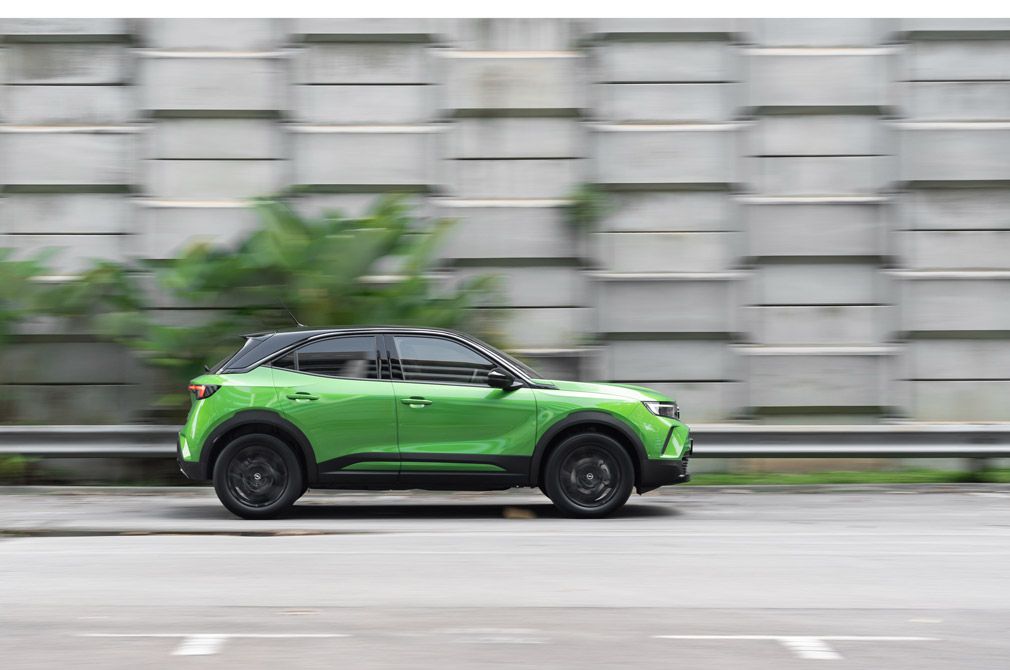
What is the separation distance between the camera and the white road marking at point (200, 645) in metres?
5.34

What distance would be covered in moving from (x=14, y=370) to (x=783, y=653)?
11.4 m

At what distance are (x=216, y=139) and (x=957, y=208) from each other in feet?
29.5

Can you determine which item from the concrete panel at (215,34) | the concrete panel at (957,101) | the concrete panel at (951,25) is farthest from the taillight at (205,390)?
the concrete panel at (951,25)

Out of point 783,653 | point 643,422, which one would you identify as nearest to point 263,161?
point 643,422

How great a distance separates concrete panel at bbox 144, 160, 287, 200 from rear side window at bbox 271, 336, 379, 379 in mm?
4831

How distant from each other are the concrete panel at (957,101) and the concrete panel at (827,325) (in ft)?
8.02

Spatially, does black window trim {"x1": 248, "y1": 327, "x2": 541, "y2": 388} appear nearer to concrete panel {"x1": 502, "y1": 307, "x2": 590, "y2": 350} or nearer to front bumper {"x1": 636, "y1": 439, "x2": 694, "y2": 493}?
front bumper {"x1": 636, "y1": 439, "x2": 694, "y2": 493}

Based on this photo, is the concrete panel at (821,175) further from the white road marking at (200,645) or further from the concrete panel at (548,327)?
the white road marking at (200,645)

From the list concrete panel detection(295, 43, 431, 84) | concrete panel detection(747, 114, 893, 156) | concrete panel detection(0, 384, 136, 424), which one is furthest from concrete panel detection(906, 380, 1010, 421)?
concrete panel detection(0, 384, 136, 424)

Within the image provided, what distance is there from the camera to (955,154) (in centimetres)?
1465

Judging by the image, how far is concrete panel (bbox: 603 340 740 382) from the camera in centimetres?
1453

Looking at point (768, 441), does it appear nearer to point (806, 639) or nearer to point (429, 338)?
point (429, 338)

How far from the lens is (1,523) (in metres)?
10.1

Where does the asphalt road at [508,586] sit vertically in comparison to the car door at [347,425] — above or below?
below
